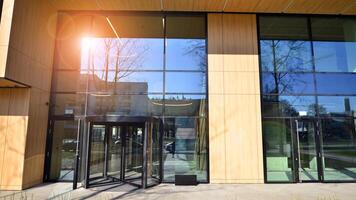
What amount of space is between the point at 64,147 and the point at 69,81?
2063 millimetres

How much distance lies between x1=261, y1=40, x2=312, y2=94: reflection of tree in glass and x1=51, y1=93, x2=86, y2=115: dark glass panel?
5.95 m

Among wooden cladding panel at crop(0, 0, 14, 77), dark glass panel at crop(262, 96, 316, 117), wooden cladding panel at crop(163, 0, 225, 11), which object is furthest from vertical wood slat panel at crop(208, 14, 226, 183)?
wooden cladding panel at crop(0, 0, 14, 77)

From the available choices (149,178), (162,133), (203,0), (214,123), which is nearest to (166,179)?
(149,178)

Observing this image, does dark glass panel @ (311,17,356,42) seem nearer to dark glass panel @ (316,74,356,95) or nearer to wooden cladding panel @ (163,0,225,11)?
dark glass panel @ (316,74,356,95)

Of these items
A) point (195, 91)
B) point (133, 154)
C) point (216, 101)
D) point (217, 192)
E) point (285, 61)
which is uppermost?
point (285, 61)

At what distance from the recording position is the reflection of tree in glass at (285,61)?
8266 mm

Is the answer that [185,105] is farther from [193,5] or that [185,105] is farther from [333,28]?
[333,28]

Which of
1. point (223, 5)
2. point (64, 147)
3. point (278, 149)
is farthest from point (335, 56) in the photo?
point (64, 147)

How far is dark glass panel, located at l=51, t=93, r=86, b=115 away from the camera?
7982mm

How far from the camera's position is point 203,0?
7.56 meters

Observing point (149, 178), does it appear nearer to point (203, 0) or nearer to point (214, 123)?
point (214, 123)

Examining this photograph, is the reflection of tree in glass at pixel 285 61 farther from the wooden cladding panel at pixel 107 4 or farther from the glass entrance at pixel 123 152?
the glass entrance at pixel 123 152

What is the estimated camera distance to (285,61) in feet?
27.7

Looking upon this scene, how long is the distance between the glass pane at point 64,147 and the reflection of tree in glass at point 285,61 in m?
6.38
